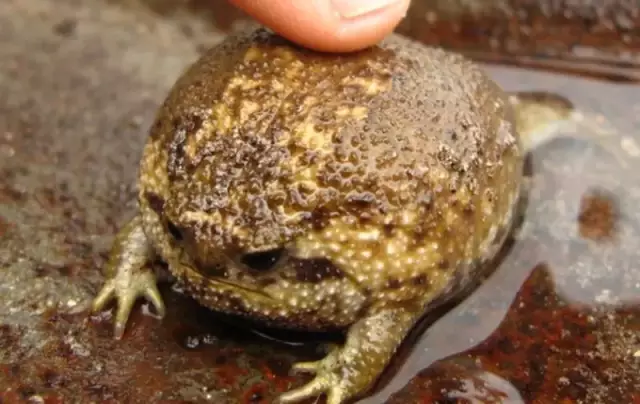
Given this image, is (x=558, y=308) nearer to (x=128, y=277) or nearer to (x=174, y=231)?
(x=174, y=231)

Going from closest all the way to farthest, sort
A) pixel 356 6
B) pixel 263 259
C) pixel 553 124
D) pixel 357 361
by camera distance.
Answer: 1. pixel 263 259
2. pixel 357 361
3. pixel 356 6
4. pixel 553 124

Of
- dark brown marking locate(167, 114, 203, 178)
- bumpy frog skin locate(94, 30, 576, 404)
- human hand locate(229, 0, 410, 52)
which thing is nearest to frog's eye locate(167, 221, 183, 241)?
bumpy frog skin locate(94, 30, 576, 404)

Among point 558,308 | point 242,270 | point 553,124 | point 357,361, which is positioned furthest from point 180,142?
point 553,124

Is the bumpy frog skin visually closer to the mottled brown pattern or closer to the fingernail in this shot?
the mottled brown pattern

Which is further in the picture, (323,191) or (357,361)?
(357,361)

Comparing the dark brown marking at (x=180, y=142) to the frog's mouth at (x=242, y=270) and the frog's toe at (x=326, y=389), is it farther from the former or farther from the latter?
the frog's toe at (x=326, y=389)

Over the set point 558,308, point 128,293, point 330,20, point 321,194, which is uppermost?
point 330,20
